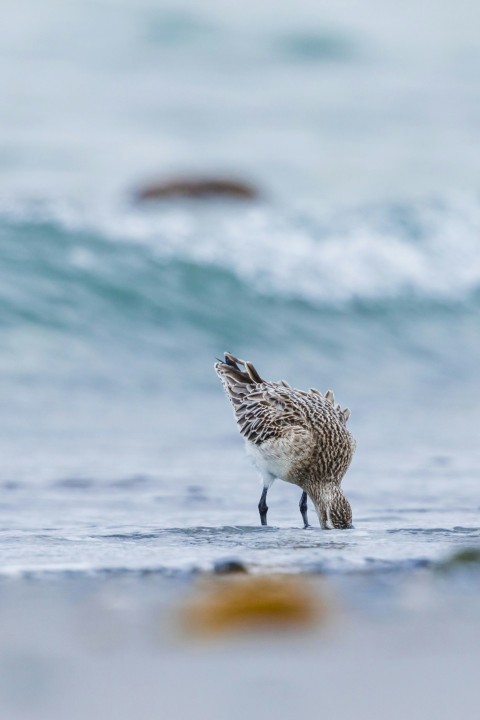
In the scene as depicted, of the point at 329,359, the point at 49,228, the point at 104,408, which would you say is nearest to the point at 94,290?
the point at 49,228

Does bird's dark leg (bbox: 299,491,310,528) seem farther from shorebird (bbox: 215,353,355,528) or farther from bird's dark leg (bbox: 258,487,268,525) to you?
bird's dark leg (bbox: 258,487,268,525)

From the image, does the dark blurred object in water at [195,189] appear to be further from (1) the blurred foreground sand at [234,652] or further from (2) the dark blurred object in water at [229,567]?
(1) the blurred foreground sand at [234,652]

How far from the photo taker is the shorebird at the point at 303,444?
22.2ft

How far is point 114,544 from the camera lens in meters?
5.72

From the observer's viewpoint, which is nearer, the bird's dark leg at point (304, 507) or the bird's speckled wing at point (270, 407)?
the bird's speckled wing at point (270, 407)

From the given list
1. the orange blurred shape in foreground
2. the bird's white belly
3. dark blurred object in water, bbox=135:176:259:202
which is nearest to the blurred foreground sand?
the orange blurred shape in foreground

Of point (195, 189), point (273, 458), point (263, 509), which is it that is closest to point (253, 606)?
point (273, 458)

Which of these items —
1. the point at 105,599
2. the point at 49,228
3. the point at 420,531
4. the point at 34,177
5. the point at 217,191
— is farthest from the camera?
the point at 34,177

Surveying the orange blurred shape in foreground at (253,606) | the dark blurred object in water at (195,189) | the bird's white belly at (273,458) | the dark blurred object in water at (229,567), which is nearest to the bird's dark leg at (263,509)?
the bird's white belly at (273,458)

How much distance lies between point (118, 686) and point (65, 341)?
9182 mm

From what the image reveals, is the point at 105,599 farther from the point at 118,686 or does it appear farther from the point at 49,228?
the point at 49,228

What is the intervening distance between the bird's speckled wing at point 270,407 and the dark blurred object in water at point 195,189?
1156 cm

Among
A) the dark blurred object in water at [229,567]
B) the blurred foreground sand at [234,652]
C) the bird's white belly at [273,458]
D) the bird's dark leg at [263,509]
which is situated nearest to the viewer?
the blurred foreground sand at [234,652]

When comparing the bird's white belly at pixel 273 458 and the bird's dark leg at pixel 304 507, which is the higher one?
the bird's white belly at pixel 273 458
